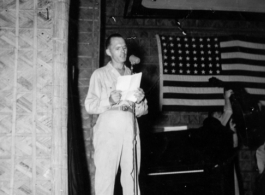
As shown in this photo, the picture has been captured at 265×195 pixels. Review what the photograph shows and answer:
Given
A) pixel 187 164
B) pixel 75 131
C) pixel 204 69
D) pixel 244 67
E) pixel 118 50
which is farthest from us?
pixel 204 69

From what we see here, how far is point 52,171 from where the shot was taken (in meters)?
3.20

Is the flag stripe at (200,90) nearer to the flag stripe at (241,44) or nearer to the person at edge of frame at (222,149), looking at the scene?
the person at edge of frame at (222,149)

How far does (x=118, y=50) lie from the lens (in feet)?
12.1

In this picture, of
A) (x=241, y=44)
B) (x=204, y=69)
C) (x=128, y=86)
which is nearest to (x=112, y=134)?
(x=128, y=86)

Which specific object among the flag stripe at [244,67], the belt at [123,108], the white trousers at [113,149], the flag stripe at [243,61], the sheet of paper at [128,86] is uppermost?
the flag stripe at [243,61]

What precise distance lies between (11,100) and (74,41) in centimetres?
239

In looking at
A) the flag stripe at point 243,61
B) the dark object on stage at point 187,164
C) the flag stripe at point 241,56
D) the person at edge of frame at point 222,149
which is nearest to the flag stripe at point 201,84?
the flag stripe at point 243,61

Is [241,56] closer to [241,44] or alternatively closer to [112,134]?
[241,44]

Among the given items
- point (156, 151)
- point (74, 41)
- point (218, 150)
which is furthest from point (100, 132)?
point (74, 41)

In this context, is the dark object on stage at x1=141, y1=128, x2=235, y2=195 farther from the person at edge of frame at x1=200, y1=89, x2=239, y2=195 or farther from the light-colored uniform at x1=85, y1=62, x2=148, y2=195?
the light-colored uniform at x1=85, y1=62, x2=148, y2=195

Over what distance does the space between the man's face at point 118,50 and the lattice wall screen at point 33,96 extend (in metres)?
0.62

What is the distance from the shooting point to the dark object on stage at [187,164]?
168 inches

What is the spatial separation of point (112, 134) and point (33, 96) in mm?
978

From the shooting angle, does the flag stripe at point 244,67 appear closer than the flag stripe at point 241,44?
Yes
